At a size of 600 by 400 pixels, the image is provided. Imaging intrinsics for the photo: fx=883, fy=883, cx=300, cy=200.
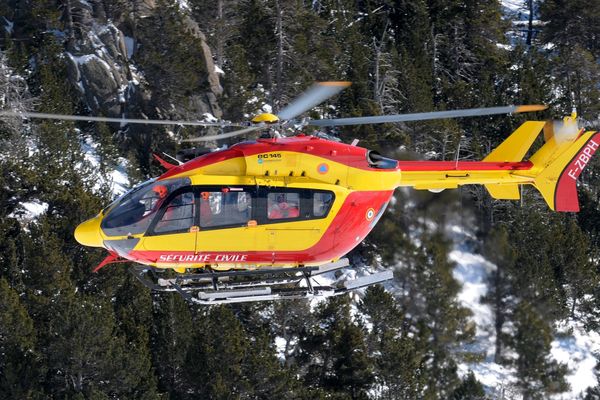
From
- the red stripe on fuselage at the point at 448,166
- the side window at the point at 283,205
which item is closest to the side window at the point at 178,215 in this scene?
the side window at the point at 283,205

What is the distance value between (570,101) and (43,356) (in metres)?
30.5

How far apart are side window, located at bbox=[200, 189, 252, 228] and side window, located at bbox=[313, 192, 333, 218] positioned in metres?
1.15

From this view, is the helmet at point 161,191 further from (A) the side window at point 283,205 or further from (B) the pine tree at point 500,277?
(B) the pine tree at point 500,277

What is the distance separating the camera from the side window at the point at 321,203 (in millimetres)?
15289

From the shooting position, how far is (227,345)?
3038 centimetres

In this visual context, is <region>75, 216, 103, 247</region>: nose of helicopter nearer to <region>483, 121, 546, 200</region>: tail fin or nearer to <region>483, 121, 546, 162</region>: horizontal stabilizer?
<region>483, 121, 546, 200</region>: tail fin

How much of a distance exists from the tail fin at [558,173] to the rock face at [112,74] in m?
23.0

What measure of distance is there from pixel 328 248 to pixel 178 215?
2.69 m

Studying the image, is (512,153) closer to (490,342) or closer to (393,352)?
(490,342)

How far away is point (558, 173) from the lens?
18.0m

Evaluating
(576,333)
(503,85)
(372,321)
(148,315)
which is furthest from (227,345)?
(503,85)

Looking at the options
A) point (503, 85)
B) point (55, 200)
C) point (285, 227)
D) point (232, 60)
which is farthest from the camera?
point (503, 85)

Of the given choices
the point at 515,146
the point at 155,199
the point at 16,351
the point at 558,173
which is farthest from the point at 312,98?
the point at 16,351

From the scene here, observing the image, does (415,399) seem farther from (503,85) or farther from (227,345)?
(503,85)
